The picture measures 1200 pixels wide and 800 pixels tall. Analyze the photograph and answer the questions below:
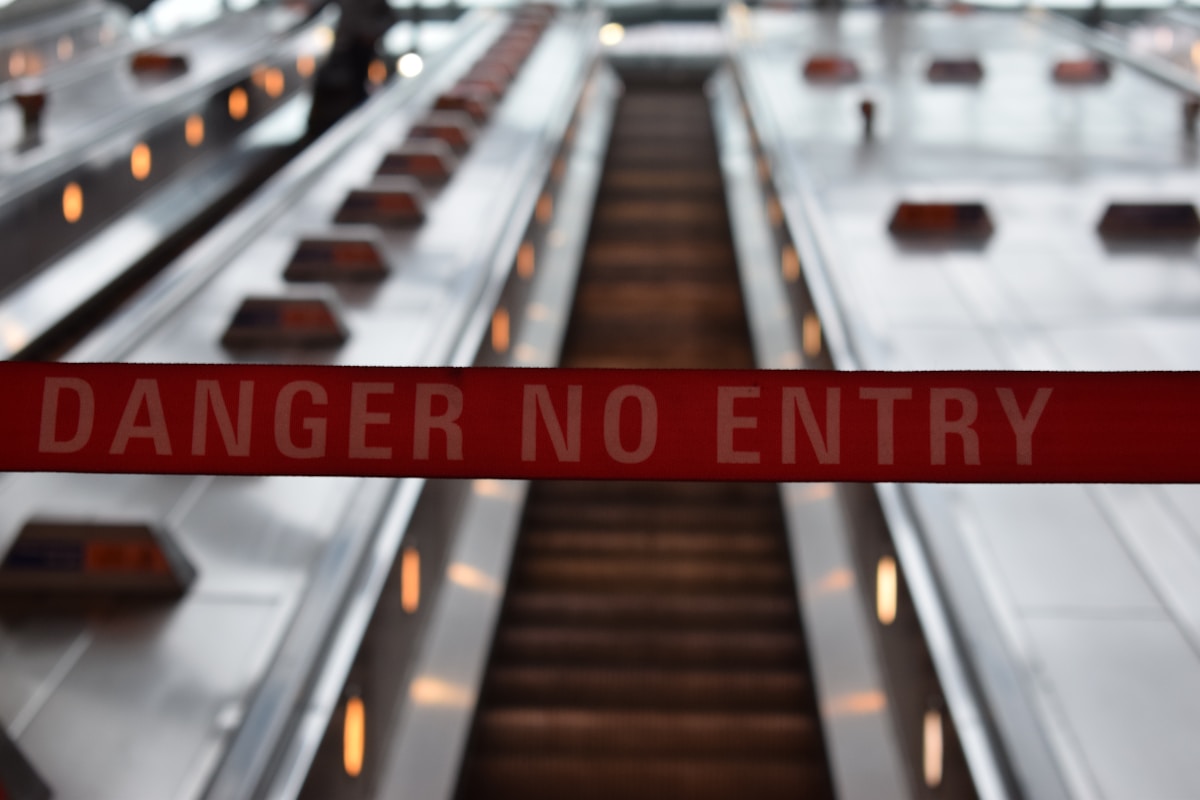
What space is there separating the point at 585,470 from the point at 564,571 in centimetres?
406

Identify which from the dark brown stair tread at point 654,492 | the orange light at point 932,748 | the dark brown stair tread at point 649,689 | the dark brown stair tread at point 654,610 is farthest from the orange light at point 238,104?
the orange light at point 932,748

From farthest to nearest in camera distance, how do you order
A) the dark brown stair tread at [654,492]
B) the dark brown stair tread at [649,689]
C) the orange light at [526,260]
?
the orange light at [526,260]
the dark brown stair tread at [654,492]
the dark brown stair tread at [649,689]

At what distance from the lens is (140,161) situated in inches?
462

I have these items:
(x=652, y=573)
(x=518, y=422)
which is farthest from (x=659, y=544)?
(x=518, y=422)

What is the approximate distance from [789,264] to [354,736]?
18.2 ft

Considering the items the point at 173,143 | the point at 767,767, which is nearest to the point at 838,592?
the point at 767,767

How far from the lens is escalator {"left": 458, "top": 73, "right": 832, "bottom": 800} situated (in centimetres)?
513

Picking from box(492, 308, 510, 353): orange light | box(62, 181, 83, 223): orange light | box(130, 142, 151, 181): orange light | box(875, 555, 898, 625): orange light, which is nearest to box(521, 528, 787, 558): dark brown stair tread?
box(875, 555, 898, 625): orange light

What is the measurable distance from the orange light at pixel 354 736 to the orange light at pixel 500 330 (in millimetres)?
3658

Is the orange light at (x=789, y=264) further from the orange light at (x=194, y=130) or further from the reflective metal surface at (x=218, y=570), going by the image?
the orange light at (x=194, y=130)

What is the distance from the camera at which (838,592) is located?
19.3ft

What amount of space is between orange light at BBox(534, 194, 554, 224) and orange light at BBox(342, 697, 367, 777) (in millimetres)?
5926

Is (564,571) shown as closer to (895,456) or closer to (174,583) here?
(174,583)

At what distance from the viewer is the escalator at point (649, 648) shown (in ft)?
16.8
